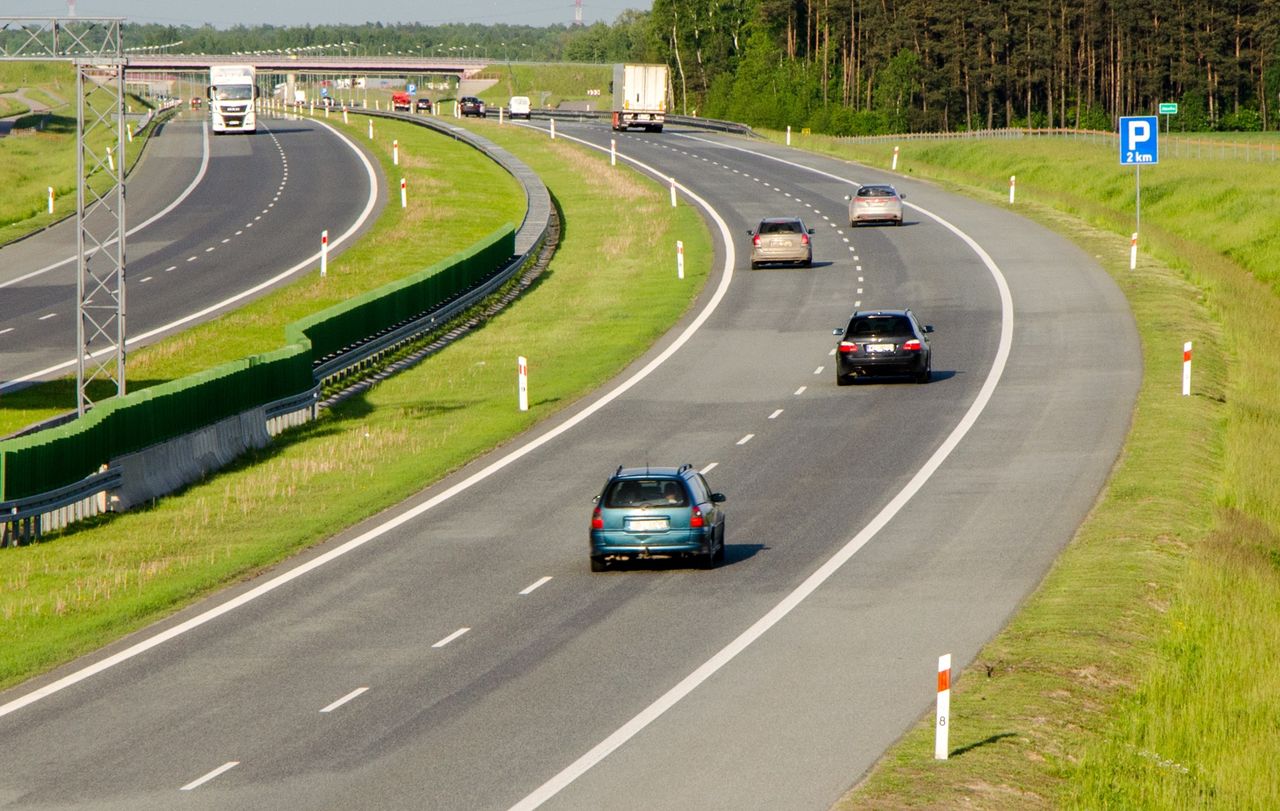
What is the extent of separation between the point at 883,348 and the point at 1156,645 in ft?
61.7

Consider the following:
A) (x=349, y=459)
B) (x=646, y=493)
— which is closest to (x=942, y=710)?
(x=646, y=493)

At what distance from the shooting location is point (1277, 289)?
56.8 m

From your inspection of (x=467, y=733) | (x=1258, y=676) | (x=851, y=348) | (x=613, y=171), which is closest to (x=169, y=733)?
Result: (x=467, y=733)

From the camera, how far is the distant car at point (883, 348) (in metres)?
38.3

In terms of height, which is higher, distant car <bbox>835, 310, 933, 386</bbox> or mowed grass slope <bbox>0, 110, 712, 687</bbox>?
distant car <bbox>835, 310, 933, 386</bbox>

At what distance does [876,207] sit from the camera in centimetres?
6819

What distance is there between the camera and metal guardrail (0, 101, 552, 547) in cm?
2759

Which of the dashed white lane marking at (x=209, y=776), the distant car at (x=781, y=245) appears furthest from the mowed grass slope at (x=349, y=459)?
the dashed white lane marking at (x=209, y=776)

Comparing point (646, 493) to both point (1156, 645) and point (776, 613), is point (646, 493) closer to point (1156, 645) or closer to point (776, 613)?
point (776, 613)

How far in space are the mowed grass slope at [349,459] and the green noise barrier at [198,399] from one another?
0.98 meters

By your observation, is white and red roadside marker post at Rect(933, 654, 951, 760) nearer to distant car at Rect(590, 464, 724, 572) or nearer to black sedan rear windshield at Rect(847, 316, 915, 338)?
distant car at Rect(590, 464, 724, 572)

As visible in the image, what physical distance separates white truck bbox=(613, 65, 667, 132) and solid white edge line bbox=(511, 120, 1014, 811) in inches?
3079

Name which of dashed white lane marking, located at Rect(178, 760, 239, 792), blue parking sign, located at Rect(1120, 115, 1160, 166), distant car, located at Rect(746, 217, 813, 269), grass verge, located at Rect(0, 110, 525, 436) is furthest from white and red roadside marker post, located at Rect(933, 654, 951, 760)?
distant car, located at Rect(746, 217, 813, 269)

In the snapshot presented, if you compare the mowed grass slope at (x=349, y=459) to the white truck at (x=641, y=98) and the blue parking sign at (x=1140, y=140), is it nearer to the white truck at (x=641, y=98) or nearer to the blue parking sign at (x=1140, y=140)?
the blue parking sign at (x=1140, y=140)
